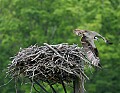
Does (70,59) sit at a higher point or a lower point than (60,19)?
higher

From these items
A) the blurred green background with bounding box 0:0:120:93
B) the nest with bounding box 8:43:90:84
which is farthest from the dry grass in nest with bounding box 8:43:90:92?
the blurred green background with bounding box 0:0:120:93

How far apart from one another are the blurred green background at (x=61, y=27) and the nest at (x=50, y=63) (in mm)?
15306

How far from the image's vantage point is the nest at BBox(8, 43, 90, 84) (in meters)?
5.28

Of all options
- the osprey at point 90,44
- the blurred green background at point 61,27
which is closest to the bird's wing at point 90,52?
the osprey at point 90,44

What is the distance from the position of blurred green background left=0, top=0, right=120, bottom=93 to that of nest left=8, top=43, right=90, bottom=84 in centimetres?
1531

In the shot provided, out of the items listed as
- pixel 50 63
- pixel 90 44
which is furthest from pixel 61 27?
pixel 50 63

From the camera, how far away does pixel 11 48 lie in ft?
72.9

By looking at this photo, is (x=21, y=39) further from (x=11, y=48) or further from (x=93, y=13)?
(x=93, y=13)

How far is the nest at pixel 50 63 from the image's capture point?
5.28 m

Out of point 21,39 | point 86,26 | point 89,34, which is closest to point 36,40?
point 21,39

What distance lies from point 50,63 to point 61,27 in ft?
53.8

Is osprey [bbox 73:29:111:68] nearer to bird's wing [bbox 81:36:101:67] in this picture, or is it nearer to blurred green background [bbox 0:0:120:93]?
bird's wing [bbox 81:36:101:67]

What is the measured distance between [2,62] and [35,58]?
17.0 meters

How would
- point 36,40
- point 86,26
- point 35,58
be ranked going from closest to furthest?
point 35,58 → point 86,26 → point 36,40
